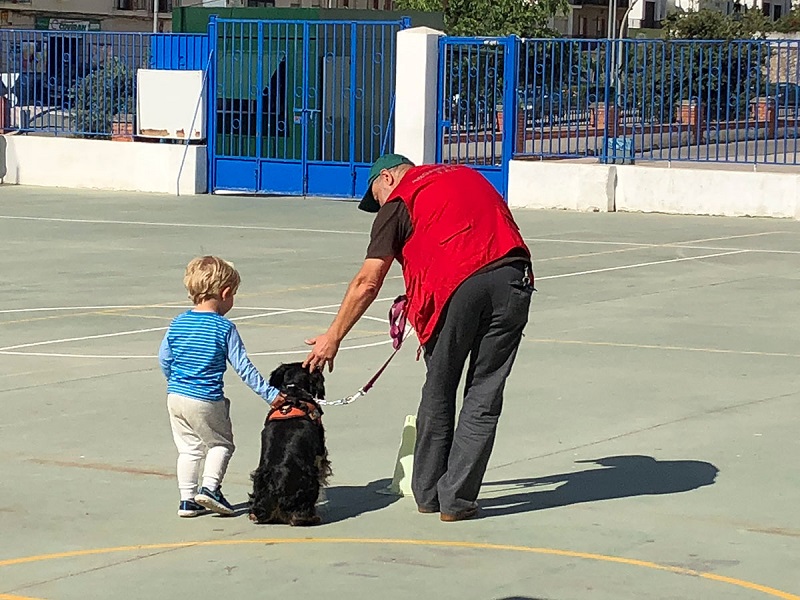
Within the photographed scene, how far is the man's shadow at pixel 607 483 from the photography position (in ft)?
23.3

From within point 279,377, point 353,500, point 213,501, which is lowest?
point 353,500

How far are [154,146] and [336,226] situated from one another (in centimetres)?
670

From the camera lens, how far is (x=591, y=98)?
985 inches

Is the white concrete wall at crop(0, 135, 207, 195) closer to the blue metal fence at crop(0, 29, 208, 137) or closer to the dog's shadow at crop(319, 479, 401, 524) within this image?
the blue metal fence at crop(0, 29, 208, 137)

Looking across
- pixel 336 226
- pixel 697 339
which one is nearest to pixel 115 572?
pixel 697 339

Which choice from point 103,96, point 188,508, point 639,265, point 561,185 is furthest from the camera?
point 103,96

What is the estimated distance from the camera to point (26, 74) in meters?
29.1

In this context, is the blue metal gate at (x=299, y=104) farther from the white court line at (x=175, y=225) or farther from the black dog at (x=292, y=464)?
the black dog at (x=292, y=464)

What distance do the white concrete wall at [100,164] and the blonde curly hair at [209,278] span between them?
20.3 meters

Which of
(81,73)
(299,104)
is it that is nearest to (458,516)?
(299,104)

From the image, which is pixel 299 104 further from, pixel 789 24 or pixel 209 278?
pixel 789 24

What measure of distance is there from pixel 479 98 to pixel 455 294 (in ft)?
61.6

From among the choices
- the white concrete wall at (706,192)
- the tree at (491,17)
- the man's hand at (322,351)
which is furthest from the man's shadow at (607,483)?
the tree at (491,17)

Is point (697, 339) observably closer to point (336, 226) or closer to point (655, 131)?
point (336, 226)
